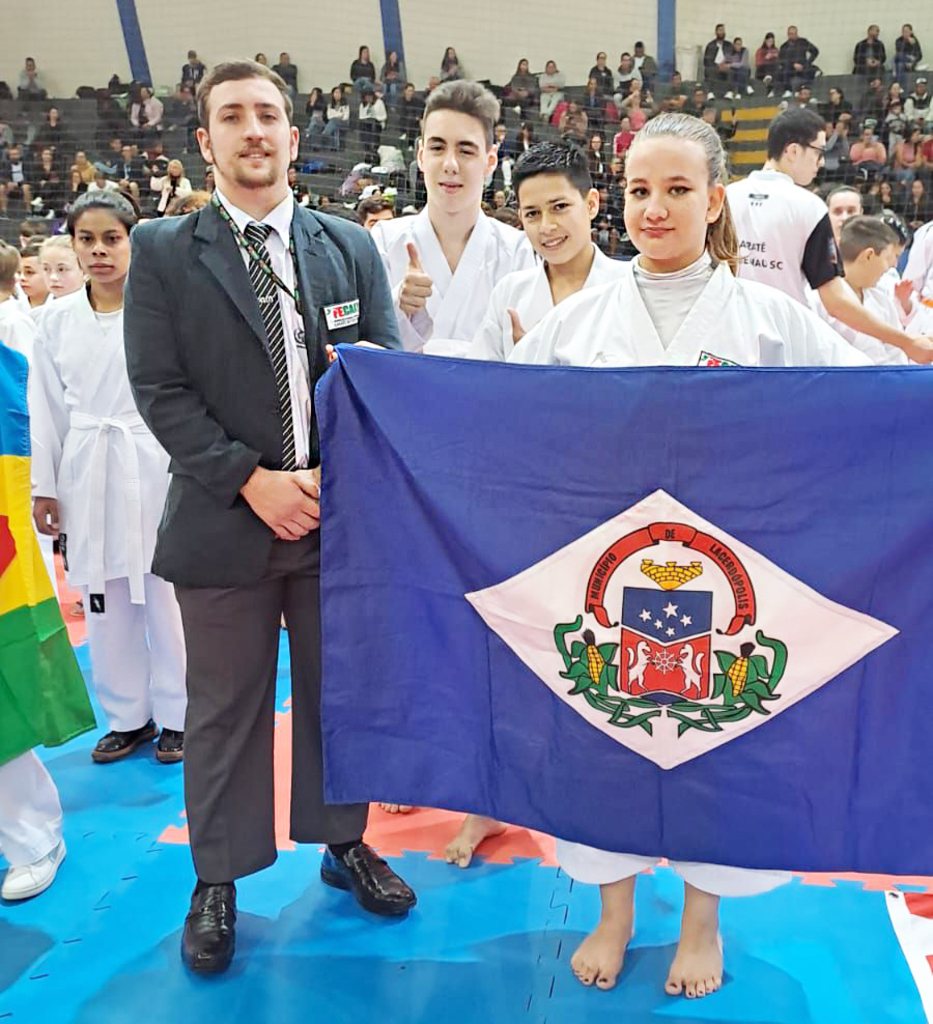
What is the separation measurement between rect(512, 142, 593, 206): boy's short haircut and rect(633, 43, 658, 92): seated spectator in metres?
13.0

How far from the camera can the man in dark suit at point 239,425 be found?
7.48 ft

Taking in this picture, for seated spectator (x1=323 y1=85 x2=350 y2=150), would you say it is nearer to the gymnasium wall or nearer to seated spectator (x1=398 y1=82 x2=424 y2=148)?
seated spectator (x1=398 y1=82 x2=424 y2=148)

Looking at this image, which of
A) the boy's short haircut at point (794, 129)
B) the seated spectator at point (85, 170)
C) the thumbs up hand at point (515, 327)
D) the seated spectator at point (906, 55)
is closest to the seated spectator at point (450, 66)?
the seated spectator at point (85, 170)

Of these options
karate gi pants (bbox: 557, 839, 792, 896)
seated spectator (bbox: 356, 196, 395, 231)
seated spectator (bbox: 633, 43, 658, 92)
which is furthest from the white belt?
seated spectator (bbox: 633, 43, 658, 92)

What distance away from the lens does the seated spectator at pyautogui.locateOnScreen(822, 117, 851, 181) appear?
41.5 feet

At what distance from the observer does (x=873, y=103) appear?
13.6 meters

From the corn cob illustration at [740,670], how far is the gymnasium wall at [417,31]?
1485 centimetres

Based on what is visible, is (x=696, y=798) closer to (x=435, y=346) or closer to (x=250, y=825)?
(x=250, y=825)

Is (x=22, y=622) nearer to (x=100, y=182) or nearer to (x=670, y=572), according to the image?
(x=670, y=572)

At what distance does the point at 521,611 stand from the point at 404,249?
4.96ft

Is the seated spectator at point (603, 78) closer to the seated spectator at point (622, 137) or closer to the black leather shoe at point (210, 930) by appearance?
the seated spectator at point (622, 137)

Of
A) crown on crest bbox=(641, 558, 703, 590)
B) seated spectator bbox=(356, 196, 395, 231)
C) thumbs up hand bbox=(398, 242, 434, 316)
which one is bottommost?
crown on crest bbox=(641, 558, 703, 590)

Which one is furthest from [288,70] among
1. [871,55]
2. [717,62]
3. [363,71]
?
Answer: [871,55]

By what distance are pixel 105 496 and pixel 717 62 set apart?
44.2ft
